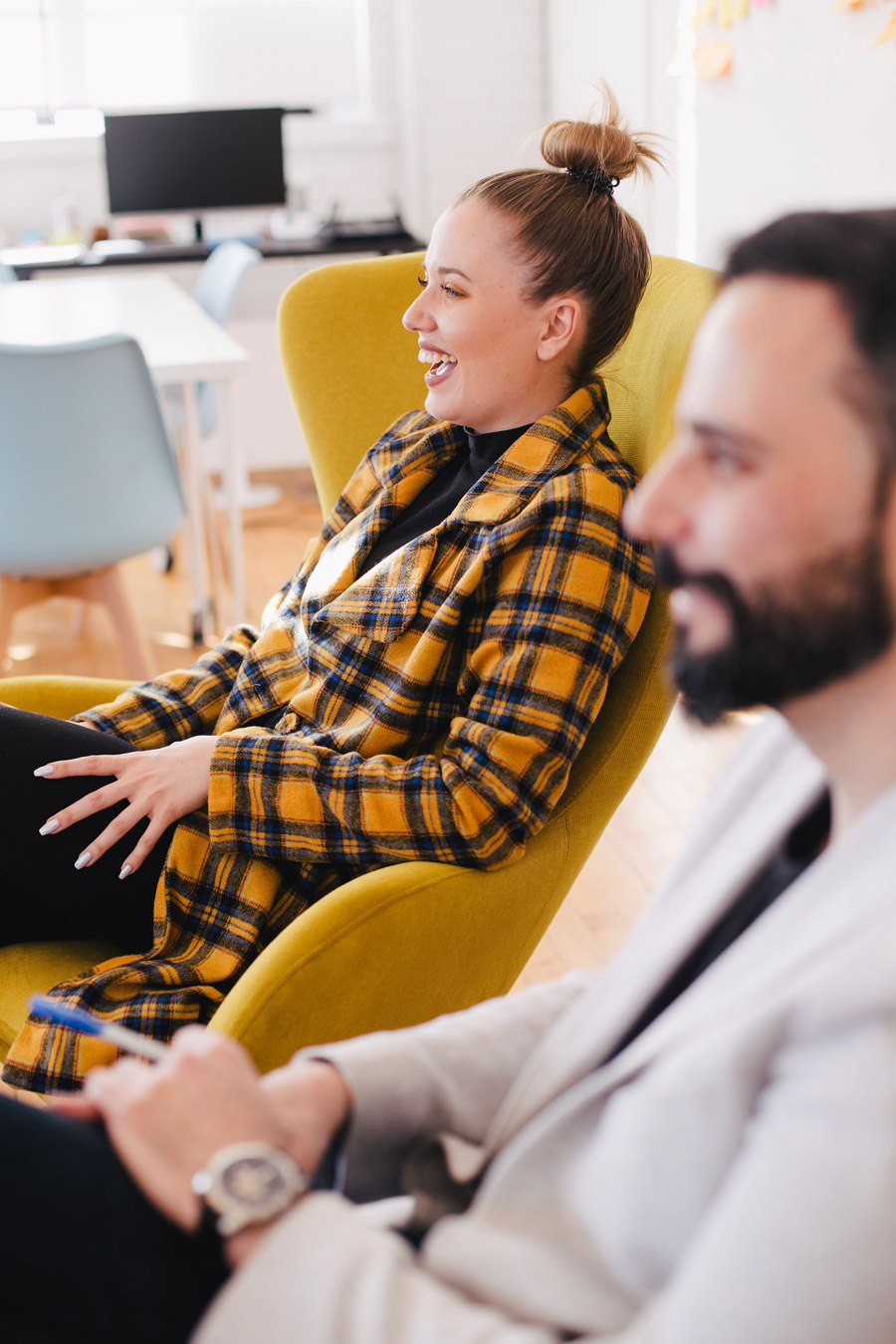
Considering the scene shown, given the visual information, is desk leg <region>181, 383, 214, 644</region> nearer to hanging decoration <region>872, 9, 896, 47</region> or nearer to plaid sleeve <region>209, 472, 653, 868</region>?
hanging decoration <region>872, 9, 896, 47</region>

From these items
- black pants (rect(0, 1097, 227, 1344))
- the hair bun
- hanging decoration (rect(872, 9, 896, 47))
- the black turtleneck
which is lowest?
black pants (rect(0, 1097, 227, 1344))

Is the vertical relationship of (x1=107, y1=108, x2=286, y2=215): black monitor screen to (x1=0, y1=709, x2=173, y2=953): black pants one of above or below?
above

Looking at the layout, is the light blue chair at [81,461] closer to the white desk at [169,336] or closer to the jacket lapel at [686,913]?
the white desk at [169,336]

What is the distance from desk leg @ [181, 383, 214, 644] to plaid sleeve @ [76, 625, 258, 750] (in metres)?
1.54

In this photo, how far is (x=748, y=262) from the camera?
659mm

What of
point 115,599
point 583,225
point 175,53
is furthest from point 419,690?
point 175,53

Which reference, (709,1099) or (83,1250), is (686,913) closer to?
(709,1099)

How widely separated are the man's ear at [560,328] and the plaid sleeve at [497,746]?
0.68 feet

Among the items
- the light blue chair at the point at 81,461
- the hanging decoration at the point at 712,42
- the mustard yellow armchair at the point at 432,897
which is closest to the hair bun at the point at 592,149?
the mustard yellow armchair at the point at 432,897

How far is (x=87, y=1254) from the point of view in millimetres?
663

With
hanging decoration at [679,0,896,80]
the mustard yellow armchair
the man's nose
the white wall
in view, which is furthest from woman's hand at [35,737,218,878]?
hanging decoration at [679,0,896,80]

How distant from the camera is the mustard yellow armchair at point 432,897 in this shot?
3.57 feet

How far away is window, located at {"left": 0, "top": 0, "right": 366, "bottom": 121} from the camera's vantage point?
15.5 feet

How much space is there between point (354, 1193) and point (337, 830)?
0.45 m
